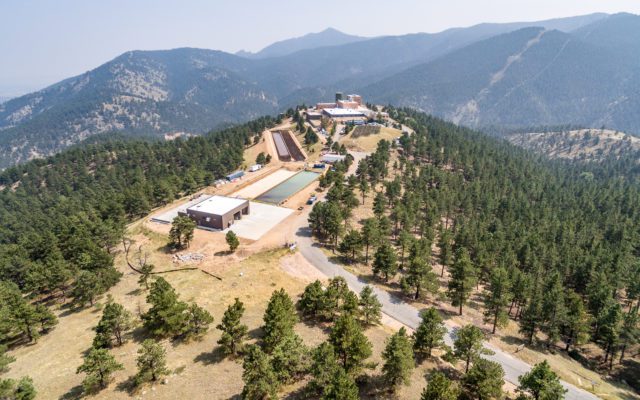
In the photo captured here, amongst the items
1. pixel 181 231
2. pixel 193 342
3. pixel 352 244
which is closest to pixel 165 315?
pixel 193 342

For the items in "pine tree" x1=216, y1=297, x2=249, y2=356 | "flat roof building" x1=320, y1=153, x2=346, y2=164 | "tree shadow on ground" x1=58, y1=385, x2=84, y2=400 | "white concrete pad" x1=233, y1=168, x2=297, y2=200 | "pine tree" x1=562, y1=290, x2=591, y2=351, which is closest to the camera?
"tree shadow on ground" x1=58, y1=385, x2=84, y2=400

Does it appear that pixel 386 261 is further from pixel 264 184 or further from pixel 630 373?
pixel 264 184

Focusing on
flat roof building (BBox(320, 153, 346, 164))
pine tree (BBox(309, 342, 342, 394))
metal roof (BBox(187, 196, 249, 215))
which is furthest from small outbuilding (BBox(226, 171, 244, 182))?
pine tree (BBox(309, 342, 342, 394))

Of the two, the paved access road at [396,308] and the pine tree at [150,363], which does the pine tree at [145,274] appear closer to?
the pine tree at [150,363]

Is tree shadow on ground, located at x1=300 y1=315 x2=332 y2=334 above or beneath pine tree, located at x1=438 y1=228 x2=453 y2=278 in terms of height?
above

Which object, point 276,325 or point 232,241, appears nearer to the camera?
point 276,325

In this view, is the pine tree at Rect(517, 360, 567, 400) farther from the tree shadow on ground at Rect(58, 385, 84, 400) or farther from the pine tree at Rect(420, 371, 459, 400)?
the tree shadow on ground at Rect(58, 385, 84, 400)

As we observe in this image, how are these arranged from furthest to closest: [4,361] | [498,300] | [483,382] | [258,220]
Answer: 1. [258,220]
2. [498,300]
3. [4,361]
4. [483,382]

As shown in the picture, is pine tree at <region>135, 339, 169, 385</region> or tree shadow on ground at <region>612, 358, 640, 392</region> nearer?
pine tree at <region>135, 339, 169, 385</region>
